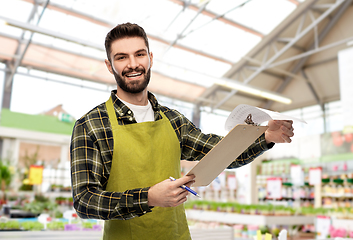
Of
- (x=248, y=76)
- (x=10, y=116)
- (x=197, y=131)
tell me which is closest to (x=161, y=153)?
(x=197, y=131)

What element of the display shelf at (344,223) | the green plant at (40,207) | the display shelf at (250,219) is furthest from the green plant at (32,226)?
the display shelf at (344,223)

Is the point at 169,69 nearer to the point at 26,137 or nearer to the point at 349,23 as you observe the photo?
the point at 26,137

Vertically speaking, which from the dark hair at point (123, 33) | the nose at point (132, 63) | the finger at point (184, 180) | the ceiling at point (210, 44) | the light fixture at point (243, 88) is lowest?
the finger at point (184, 180)

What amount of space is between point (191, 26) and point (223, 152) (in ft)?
36.1

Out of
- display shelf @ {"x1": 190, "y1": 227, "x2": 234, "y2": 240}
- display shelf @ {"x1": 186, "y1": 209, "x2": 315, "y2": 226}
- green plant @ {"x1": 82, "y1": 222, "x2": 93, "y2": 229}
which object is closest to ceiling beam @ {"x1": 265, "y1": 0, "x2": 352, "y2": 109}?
display shelf @ {"x1": 186, "y1": 209, "x2": 315, "y2": 226}

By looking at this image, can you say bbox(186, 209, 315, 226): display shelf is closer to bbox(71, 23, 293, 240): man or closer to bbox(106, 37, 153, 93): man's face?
bbox(71, 23, 293, 240): man

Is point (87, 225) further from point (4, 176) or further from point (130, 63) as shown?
point (4, 176)

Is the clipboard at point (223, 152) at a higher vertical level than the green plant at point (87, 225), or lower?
higher

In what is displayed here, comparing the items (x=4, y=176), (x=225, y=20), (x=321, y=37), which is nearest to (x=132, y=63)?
(x=4, y=176)

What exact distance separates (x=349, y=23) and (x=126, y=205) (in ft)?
49.5

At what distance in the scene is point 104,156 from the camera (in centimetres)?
107

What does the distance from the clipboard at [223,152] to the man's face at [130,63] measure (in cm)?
37

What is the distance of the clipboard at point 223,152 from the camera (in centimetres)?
94

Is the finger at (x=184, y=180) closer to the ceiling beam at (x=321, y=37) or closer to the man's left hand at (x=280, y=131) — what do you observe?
the man's left hand at (x=280, y=131)
